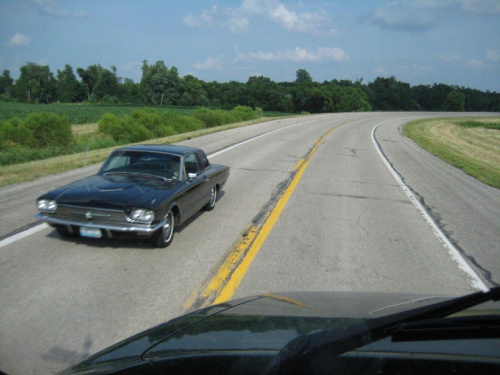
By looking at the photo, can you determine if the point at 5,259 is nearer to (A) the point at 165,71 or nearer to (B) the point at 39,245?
(B) the point at 39,245

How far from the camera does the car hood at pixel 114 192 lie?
20.1 ft

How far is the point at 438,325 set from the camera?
5.89 ft

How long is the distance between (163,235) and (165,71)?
108 metres

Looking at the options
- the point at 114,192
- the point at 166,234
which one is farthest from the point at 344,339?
the point at 114,192

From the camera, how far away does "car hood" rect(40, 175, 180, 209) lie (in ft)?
20.1

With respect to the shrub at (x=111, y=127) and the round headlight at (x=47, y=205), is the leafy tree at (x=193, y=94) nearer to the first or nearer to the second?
the shrub at (x=111, y=127)

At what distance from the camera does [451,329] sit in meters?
1.77

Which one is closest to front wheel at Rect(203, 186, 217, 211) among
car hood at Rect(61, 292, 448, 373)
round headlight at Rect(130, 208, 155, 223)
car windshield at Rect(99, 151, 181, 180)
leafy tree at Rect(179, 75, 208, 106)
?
car windshield at Rect(99, 151, 181, 180)

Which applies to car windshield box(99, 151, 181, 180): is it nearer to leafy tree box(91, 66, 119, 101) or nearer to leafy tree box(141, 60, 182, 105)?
leafy tree box(141, 60, 182, 105)

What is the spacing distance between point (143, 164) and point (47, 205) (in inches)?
72.2

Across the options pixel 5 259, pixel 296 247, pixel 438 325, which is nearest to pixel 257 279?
pixel 296 247

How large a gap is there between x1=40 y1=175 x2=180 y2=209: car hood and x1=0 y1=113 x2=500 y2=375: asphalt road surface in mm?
685

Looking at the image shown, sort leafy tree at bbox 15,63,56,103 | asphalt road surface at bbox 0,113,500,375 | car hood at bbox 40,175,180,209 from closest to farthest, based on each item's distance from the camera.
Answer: asphalt road surface at bbox 0,113,500,375
car hood at bbox 40,175,180,209
leafy tree at bbox 15,63,56,103

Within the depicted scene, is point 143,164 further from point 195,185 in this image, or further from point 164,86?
point 164,86
